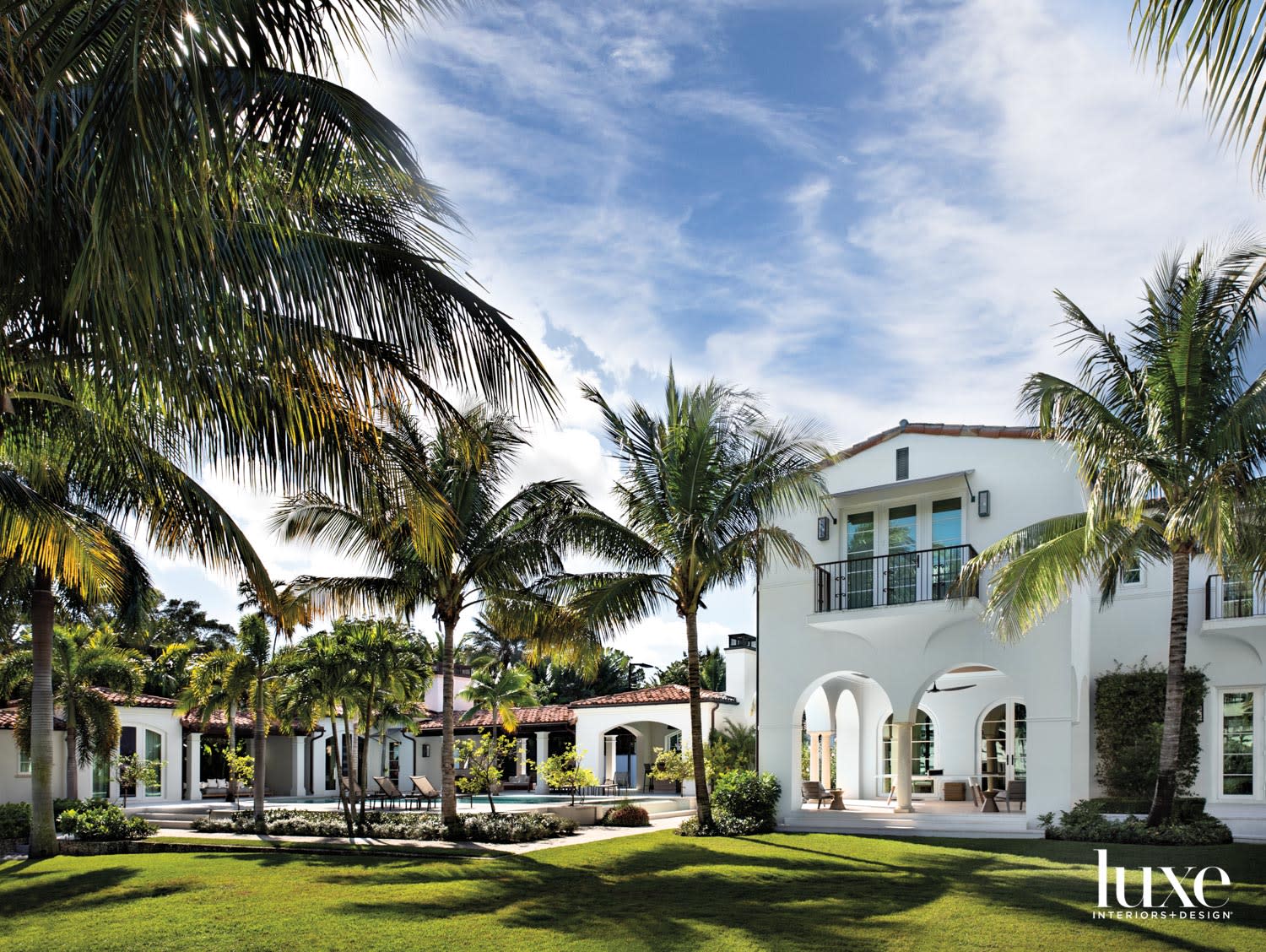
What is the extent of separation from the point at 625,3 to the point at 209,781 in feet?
117

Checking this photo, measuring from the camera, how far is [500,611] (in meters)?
19.6

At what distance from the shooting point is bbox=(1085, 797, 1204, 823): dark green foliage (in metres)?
16.8

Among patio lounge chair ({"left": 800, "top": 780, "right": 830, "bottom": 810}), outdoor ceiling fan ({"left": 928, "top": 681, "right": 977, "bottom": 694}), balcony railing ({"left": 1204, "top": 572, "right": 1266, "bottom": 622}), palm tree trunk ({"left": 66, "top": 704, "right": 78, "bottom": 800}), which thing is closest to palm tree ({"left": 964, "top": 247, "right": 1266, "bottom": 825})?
balcony railing ({"left": 1204, "top": 572, "right": 1266, "bottom": 622})

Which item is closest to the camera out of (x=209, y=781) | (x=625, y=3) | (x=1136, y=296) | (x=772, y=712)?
(x=625, y=3)

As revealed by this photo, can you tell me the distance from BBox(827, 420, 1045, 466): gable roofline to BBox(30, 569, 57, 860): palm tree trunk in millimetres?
13069

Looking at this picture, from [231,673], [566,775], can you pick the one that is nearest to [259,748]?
[231,673]

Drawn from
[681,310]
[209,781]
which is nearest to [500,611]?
[681,310]

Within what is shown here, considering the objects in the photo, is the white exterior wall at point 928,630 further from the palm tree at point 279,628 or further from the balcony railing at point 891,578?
the palm tree at point 279,628

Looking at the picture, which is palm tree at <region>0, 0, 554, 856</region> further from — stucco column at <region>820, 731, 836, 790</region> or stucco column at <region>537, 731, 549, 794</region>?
stucco column at <region>537, 731, 549, 794</region>

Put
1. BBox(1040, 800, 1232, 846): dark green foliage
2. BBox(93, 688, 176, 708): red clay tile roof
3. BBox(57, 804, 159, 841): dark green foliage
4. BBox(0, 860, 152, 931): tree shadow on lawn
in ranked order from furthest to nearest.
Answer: BBox(93, 688, 176, 708): red clay tile roof → BBox(57, 804, 159, 841): dark green foliage → BBox(1040, 800, 1232, 846): dark green foliage → BBox(0, 860, 152, 931): tree shadow on lawn

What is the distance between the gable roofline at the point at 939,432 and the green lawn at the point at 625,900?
22.5 ft

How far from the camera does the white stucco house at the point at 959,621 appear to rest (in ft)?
61.3

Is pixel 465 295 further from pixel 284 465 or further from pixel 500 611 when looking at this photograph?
pixel 500 611

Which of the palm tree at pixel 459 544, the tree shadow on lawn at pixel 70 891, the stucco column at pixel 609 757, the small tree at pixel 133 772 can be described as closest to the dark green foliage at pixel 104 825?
the tree shadow on lawn at pixel 70 891
